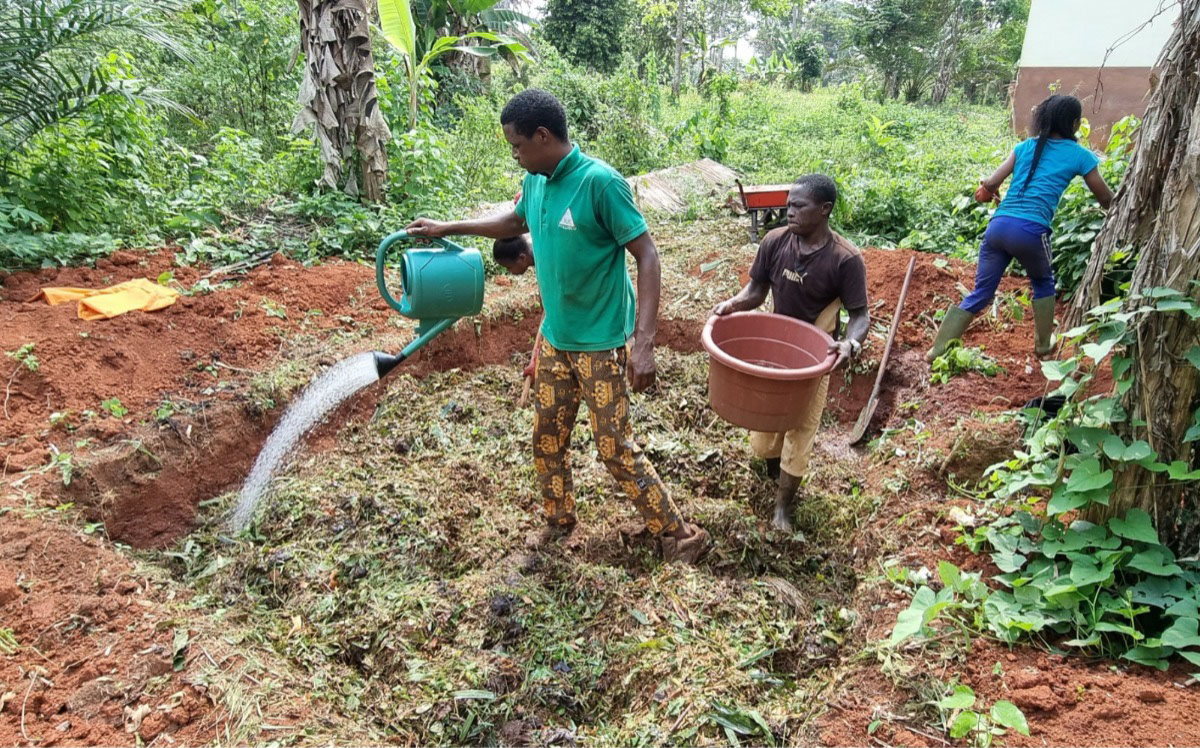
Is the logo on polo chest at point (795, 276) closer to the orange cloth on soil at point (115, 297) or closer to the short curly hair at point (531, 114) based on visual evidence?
the short curly hair at point (531, 114)

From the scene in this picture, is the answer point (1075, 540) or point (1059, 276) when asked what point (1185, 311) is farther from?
point (1059, 276)

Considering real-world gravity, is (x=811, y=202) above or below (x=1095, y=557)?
above

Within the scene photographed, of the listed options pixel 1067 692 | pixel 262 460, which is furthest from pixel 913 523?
pixel 262 460

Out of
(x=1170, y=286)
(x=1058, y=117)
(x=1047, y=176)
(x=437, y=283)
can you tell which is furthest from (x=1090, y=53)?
(x=437, y=283)

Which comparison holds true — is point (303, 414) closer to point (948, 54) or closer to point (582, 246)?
point (582, 246)

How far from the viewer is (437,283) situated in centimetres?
287

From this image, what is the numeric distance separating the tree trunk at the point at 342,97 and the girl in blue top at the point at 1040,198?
4.92 m

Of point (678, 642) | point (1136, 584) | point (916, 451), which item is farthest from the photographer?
point (916, 451)

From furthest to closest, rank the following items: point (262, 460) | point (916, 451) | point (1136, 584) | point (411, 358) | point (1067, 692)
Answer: point (411, 358), point (262, 460), point (916, 451), point (1136, 584), point (1067, 692)

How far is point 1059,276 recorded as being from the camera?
446cm

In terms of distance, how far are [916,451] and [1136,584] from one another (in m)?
1.32

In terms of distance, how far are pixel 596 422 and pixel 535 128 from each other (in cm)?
111

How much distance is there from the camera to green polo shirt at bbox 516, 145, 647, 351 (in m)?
2.26

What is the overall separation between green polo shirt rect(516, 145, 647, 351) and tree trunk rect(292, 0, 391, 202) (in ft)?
12.8
